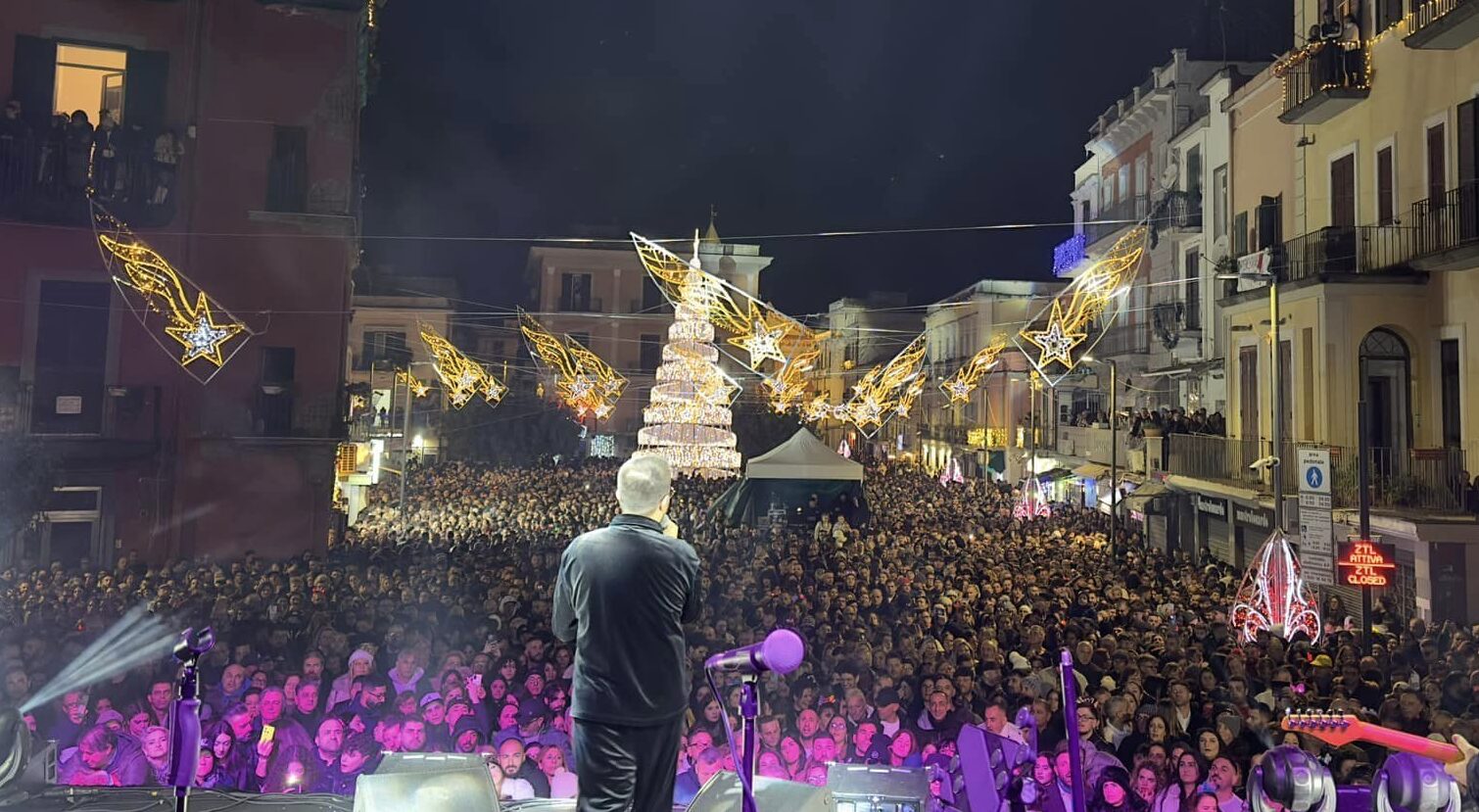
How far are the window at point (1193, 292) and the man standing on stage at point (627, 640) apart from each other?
21.0 meters

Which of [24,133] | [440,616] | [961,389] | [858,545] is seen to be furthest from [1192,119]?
[24,133]

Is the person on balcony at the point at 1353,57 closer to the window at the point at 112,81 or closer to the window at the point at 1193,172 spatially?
the window at the point at 1193,172

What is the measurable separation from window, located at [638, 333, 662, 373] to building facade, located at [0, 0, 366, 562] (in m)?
18.2

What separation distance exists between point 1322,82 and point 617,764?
15.1 meters

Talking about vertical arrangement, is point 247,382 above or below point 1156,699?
above

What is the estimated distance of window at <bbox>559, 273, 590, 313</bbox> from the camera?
33.2m

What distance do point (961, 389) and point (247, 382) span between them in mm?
15951

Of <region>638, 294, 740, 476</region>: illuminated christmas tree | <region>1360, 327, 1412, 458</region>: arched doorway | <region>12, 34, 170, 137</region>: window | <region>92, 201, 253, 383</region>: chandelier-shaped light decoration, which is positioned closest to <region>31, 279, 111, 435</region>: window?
<region>92, 201, 253, 383</region>: chandelier-shaped light decoration

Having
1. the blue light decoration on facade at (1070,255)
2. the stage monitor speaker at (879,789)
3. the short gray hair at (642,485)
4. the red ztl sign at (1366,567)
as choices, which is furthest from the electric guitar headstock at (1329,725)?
the blue light decoration on facade at (1070,255)

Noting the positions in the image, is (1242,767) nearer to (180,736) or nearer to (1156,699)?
(1156,699)

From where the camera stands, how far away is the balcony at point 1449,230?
11.2m

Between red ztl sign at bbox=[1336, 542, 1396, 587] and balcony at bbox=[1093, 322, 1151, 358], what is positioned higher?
balcony at bbox=[1093, 322, 1151, 358]

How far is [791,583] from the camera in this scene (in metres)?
10.4

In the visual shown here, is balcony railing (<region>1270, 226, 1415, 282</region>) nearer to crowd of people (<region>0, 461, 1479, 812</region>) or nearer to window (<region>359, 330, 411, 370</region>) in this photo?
crowd of people (<region>0, 461, 1479, 812</region>)
